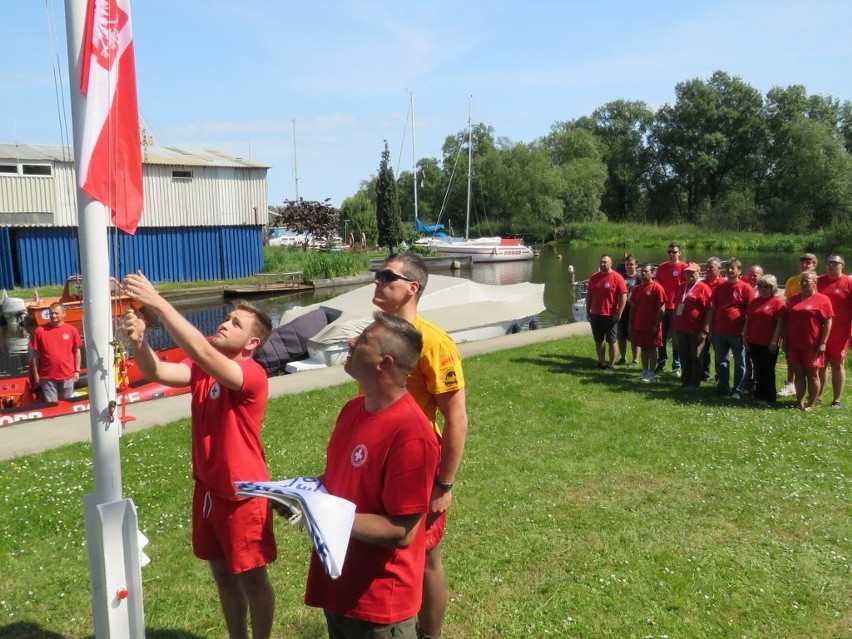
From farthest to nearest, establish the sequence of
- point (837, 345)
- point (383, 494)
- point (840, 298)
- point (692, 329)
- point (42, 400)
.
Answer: point (42, 400)
point (692, 329)
point (840, 298)
point (837, 345)
point (383, 494)

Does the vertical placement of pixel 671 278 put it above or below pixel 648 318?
above

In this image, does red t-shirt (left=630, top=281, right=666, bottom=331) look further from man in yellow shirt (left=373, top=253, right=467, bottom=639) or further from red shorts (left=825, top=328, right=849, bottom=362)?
man in yellow shirt (left=373, top=253, right=467, bottom=639)

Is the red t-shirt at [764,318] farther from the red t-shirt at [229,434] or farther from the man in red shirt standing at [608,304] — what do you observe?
the red t-shirt at [229,434]

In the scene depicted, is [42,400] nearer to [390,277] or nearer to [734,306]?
[390,277]

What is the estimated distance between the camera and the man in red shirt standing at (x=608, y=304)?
40.4 ft

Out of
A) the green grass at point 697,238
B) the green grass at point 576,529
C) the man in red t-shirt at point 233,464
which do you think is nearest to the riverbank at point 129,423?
the green grass at point 576,529

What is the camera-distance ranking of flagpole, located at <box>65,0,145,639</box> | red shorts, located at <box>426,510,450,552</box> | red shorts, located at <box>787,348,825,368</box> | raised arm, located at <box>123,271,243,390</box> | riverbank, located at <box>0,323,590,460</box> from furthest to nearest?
red shorts, located at <box>787,348,825,368</box> → riverbank, located at <box>0,323,590,460</box> → red shorts, located at <box>426,510,450,552</box> → flagpole, located at <box>65,0,145,639</box> → raised arm, located at <box>123,271,243,390</box>

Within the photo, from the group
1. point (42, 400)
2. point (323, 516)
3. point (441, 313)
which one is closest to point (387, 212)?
point (441, 313)

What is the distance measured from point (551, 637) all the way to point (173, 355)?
9.83 metres

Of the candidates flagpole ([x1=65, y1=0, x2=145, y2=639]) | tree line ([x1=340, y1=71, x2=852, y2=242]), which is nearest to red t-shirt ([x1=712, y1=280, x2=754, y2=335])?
flagpole ([x1=65, y1=0, x2=145, y2=639])

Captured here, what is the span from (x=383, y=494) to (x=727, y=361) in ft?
30.0

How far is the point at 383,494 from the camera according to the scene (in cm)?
266

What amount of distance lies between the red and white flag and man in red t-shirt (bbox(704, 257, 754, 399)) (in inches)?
358

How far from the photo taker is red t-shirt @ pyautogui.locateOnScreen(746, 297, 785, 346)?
975cm
